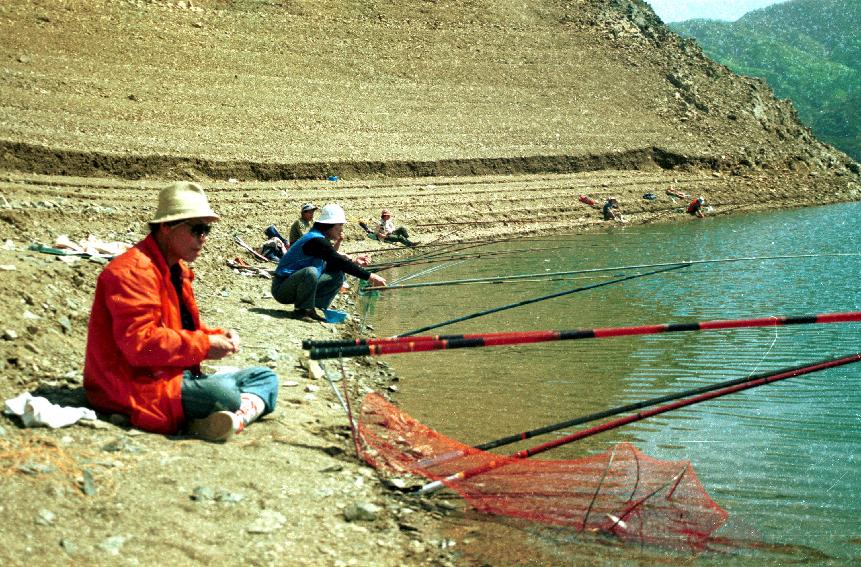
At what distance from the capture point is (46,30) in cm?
2525

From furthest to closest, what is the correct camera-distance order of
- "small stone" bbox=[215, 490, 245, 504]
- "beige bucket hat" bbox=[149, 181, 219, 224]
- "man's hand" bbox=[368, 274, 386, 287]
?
1. "man's hand" bbox=[368, 274, 386, 287]
2. "beige bucket hat" bbox=[149, 181, 219, 224]
3. "small stone" bbox=[215, 490, 245, 504]

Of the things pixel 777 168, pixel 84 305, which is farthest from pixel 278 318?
pixel 777 168

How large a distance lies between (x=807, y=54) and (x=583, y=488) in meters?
112

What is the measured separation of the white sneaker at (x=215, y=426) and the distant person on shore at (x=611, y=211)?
2030 centimetres

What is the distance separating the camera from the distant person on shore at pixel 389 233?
1795cm

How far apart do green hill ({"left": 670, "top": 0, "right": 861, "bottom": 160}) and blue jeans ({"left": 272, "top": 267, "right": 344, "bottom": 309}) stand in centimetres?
7692

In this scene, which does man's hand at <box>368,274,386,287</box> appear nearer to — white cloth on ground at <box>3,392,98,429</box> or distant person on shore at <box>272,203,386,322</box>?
distant person on shore at <box>272,203,386,322</box>

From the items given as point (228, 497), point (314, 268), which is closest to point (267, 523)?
point (228, 497)

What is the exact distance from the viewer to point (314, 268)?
880 centimetres

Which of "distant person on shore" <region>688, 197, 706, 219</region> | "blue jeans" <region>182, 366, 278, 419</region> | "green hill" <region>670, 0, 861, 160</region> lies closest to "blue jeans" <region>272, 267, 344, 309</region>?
"blue jeans" <region>182, 366, 278, 419</region>

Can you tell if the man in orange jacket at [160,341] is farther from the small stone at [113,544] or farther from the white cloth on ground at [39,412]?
the small stone at [113,544]

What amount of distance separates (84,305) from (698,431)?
467 centimetres

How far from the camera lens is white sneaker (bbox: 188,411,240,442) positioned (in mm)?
4828

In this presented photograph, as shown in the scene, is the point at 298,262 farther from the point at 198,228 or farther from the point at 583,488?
the point at 583,488
